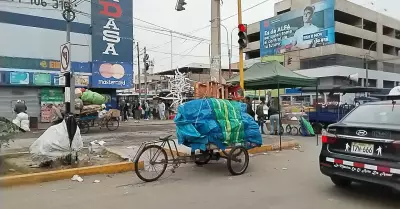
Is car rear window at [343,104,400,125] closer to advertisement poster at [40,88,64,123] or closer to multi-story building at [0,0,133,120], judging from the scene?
multi-story building at [0,0,133,120]

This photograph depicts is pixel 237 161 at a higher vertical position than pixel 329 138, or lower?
lower

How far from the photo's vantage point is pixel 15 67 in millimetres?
21172

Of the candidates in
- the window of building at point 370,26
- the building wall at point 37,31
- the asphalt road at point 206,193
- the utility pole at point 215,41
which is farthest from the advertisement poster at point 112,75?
the window of building at point 370,26

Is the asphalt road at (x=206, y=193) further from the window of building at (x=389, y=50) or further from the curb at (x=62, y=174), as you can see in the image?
the window of building at (x=389, y=50)

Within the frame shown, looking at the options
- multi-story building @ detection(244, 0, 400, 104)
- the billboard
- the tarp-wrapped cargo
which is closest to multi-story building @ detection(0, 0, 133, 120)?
the tarp-wrapped cargo

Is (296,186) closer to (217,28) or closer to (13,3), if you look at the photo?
(217,28)

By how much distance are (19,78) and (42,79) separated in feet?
4.38

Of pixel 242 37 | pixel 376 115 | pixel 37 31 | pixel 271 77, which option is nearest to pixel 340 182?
pixel 376 115

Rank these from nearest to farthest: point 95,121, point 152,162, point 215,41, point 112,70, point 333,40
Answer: point 152,162, point 215,41, point 95,121, point 112,70, point 333,40

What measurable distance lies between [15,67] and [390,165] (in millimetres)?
21531

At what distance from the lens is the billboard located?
44.9 metres

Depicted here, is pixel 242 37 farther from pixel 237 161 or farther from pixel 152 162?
pixel 152 162

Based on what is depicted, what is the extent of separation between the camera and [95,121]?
16.8 m

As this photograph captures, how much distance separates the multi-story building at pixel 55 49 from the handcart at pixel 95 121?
487 cm
